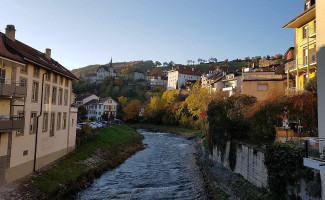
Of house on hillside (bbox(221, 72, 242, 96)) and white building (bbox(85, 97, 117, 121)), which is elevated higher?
house on hillside (bbox(221, 72, 242, 96))

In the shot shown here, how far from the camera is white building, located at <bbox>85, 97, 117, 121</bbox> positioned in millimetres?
83812

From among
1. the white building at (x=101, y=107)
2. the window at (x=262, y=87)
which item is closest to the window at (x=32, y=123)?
the window at (x=262, y=87)

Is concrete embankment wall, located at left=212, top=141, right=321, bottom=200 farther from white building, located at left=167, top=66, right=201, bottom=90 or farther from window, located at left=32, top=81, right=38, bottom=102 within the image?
white building, located at left=167, top=66, right=201, bottom=90

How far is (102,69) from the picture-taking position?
15525 centimetres

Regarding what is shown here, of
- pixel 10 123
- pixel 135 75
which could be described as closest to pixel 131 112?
pixel 10 123

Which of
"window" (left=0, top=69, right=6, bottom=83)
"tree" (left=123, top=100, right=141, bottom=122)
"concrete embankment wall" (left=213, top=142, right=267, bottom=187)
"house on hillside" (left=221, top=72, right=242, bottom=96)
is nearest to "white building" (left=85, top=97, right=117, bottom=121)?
"tree" (left=123, top=100, right=141, bottom=122)

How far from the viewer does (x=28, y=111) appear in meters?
18.6

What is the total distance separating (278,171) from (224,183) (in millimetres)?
7108

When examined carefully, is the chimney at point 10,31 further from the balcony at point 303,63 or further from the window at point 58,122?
the balcony at point 303,63

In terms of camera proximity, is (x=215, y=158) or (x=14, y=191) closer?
(x=14, y=191)

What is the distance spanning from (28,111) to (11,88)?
352 centimetres

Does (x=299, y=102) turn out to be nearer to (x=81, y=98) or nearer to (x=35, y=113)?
(x=35, y=113)

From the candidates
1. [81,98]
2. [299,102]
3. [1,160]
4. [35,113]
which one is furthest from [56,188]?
[81,98]

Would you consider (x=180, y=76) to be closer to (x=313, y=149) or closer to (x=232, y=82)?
(x=232, y=82)
